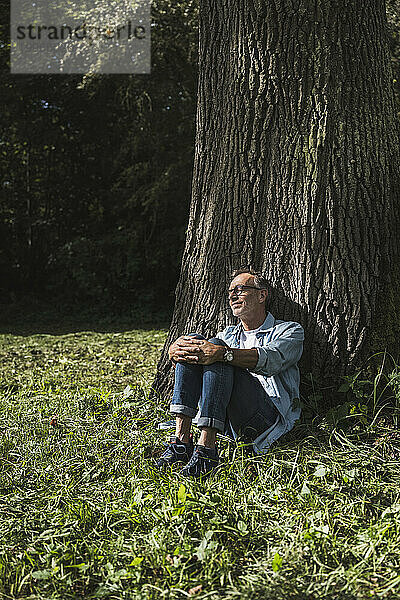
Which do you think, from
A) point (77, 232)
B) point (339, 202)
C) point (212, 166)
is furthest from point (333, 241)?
point (77, 232)

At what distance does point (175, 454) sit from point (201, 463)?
→ 0.68ft

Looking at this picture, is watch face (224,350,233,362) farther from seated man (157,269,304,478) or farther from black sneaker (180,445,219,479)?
black sneaker (180,445,219,479)

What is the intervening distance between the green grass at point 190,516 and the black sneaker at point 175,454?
4.5 inches

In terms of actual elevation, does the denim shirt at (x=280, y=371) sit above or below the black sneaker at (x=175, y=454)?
above

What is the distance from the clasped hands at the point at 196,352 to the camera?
3.42m

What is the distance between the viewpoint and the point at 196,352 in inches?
136

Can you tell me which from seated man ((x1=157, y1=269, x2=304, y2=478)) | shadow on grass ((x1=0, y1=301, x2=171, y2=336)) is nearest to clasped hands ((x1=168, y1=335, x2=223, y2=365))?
seated man ((x1=157, y1=269, x2=304, y2=478))

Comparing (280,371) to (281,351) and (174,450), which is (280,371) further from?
(174,450)

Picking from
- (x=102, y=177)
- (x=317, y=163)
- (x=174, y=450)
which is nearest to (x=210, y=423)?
(x=174, y=450)

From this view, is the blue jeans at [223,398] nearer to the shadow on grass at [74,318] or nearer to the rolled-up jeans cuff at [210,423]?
the rolled-up jeans cuff at [210,423]

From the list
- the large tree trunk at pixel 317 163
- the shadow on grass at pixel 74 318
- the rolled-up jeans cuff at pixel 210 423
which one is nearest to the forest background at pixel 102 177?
the shadow on grass at pixel 74 318

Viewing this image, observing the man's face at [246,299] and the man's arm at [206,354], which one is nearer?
the man's arm at [206,354]

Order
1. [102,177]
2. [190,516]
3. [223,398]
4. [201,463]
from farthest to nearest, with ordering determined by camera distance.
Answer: [102,177] → [223,398] → [201,463] → [190,516]

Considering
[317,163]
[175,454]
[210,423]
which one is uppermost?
[317,163]
